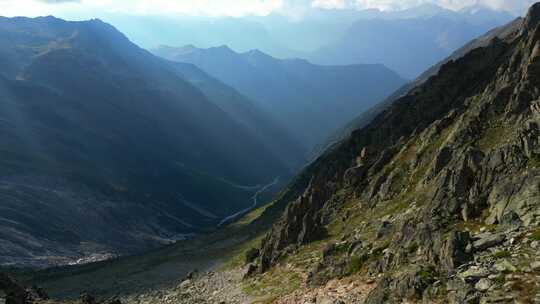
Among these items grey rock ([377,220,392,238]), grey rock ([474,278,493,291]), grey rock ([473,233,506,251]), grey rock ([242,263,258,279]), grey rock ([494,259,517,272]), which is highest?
grey rock ([473,233,506,251])

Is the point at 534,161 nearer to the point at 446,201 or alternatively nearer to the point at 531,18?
the point at 446,201

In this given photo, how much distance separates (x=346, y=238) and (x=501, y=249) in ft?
84.2

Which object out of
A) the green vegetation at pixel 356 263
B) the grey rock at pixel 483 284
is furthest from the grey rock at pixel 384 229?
the grey rock at pixel 483 284

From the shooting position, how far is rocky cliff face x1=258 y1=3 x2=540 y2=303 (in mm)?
26156

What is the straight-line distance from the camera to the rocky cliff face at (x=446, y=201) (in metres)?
26.2

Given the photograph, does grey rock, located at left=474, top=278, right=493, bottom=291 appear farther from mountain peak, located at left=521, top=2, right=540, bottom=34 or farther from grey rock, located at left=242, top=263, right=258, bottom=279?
mountain peak, located at left=521, top=2, right=540, bottom=34

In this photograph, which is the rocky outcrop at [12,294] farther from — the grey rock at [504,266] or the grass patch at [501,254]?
the grey rock at [504,266]

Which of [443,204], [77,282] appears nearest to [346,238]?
[443,204]

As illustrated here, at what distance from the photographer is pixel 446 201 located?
37719 millimetres

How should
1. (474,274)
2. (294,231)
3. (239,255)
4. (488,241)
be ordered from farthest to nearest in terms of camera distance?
(239,255) < (294,231) < (488,241) < (474,274)

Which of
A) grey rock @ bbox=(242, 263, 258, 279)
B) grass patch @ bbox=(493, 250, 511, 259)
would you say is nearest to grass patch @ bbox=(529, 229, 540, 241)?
grass patch @ bbox=(493, 250, 511, 259)

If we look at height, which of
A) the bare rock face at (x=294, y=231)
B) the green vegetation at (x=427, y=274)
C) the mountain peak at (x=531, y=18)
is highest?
the mountain peak at (x=531, y=18)

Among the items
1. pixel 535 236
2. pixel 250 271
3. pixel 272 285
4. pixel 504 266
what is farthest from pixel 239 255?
pixel 504 266

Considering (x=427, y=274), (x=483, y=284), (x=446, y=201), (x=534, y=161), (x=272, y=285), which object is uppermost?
(x=534, y=161)
